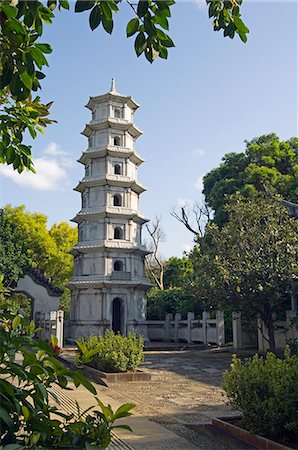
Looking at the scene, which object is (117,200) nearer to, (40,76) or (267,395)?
(267,395)

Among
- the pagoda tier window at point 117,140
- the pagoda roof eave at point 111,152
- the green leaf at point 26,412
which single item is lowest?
the green leaf at point 26,412

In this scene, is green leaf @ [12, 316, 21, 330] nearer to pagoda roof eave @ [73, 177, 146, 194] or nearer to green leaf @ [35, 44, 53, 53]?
green leaf @ [35, 44, 53, 53]

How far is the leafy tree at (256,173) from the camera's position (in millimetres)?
25141

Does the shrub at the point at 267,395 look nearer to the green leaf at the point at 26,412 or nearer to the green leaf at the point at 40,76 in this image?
the green leaf at the point at 26,412

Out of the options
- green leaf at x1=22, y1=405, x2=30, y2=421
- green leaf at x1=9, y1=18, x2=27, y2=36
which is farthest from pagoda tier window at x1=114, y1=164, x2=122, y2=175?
green leaf at x1=22, y1=405, x2=30, y2=421

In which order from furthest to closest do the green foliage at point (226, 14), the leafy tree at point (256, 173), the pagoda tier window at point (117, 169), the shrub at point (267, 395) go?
the pagoda tier window at point (117, 169)
the leafy tree at point (256, 173)
the shrub at point (267, 395)
the green foliage at point (226, 14)

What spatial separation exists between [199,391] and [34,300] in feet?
67.1

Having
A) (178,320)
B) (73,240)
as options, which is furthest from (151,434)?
(73,240)

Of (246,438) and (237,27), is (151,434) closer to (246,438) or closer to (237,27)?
(246,438)

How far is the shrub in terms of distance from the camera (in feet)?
17.9

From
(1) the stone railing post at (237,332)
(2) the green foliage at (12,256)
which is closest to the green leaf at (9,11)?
(1) the stone railing post at (237,332)

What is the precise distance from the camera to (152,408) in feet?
27.7

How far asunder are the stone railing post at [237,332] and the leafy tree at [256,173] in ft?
21.3

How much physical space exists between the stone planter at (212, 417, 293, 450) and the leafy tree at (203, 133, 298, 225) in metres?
Answer: 18.5
